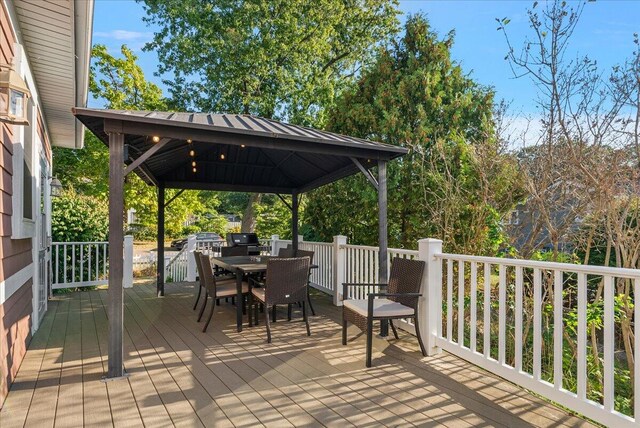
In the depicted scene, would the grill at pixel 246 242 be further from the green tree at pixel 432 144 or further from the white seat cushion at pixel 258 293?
the white seat cushion at pixel 258 293

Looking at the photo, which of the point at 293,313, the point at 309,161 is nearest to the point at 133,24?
the point at 309,161

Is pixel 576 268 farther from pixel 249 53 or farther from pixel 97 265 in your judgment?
pixel 249 53

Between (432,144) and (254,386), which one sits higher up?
(432,144)

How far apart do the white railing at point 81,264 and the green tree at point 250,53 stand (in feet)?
21.3

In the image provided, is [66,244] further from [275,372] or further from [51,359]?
[275,372]

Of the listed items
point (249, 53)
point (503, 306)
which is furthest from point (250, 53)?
point (503, 306)

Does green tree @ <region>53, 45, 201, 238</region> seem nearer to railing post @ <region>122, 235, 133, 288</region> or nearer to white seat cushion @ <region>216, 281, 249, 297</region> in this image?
railing post @ <region>122, 235, 133, 288</region>

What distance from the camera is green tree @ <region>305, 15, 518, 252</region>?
641 centimetres

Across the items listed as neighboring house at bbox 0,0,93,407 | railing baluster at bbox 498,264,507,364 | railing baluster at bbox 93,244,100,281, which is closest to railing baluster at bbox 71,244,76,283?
railing baluster at bbox 93,244,100,281

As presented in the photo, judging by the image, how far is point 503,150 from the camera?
20.7 ft

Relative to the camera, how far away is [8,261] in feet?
10.3

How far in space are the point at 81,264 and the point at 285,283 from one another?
17.9 ft

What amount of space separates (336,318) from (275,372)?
2.13 metres

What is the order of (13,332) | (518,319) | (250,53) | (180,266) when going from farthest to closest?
(250,53), (180,266), (13,332), (518,319)
